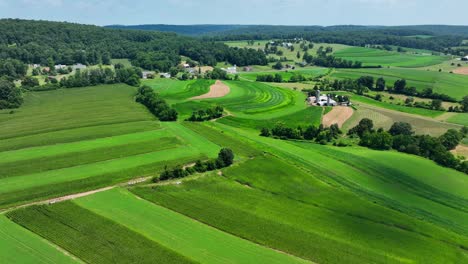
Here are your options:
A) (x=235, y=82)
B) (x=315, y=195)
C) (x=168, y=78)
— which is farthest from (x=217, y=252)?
(x=168, y=78)

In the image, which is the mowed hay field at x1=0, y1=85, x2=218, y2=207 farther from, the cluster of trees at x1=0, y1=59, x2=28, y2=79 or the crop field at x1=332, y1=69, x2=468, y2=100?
the crop field at x1=332, y1=69, x2=468, y2=100

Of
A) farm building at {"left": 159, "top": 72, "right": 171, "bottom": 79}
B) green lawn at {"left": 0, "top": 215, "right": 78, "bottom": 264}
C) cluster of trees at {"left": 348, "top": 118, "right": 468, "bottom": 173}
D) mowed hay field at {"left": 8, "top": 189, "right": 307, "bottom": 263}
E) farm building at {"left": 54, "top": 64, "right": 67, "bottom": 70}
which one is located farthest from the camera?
farm building at {"left": 54, "top": 64, "right": 67, "bottom": 70}

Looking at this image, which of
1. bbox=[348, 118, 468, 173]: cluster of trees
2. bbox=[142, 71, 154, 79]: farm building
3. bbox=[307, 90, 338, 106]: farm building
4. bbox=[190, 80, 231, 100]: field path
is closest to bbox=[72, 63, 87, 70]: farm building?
bbox=[142, 71, 154, 79]: farm building

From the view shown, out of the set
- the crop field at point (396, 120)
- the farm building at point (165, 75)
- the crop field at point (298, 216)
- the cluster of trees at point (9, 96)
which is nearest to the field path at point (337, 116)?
the crop field at point (396, 120)

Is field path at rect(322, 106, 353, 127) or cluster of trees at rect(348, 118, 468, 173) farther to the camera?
field path at rect(322, 106, 353, 127)

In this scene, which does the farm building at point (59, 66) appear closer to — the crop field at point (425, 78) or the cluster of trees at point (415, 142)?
the crop field at point (425, 78)
